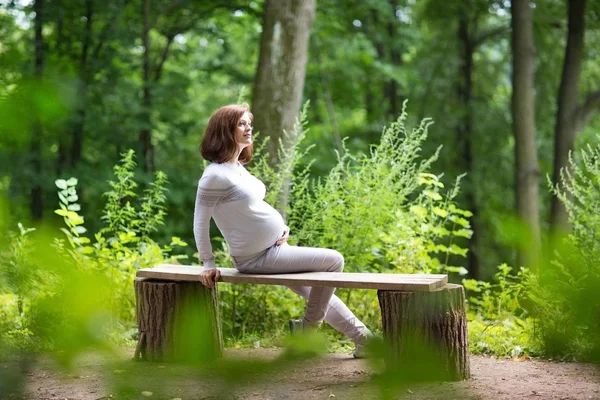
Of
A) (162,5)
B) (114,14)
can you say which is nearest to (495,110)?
(162,5)

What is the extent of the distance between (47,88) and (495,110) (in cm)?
1385

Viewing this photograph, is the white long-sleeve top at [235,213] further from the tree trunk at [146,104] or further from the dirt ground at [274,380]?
the tree trunk at [146,104]

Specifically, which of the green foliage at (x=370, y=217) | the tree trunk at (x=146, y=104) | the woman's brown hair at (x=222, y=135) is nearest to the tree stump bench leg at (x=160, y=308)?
the woman's brown hair at (x=222, y=135)

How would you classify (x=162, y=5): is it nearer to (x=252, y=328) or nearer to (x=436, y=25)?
(x=436, y=25)

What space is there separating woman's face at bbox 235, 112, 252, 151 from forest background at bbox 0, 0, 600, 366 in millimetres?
891

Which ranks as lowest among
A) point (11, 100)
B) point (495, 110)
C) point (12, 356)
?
point (12, 356)

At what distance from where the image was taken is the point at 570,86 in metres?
10.5

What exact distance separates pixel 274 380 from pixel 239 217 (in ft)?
11.0

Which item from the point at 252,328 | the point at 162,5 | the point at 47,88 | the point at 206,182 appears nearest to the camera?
the point at 47,88

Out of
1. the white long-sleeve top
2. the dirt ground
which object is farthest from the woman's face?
the dirt ground

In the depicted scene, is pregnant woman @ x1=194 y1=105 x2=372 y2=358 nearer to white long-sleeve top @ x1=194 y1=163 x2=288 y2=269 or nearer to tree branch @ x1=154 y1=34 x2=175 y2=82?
white long-sleeve top @ x1=194 y1=163 x2=288 y2=269

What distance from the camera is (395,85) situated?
15.4 metres

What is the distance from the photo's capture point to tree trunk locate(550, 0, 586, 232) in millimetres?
10422

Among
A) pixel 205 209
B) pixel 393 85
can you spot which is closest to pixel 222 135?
pixel 205 209
